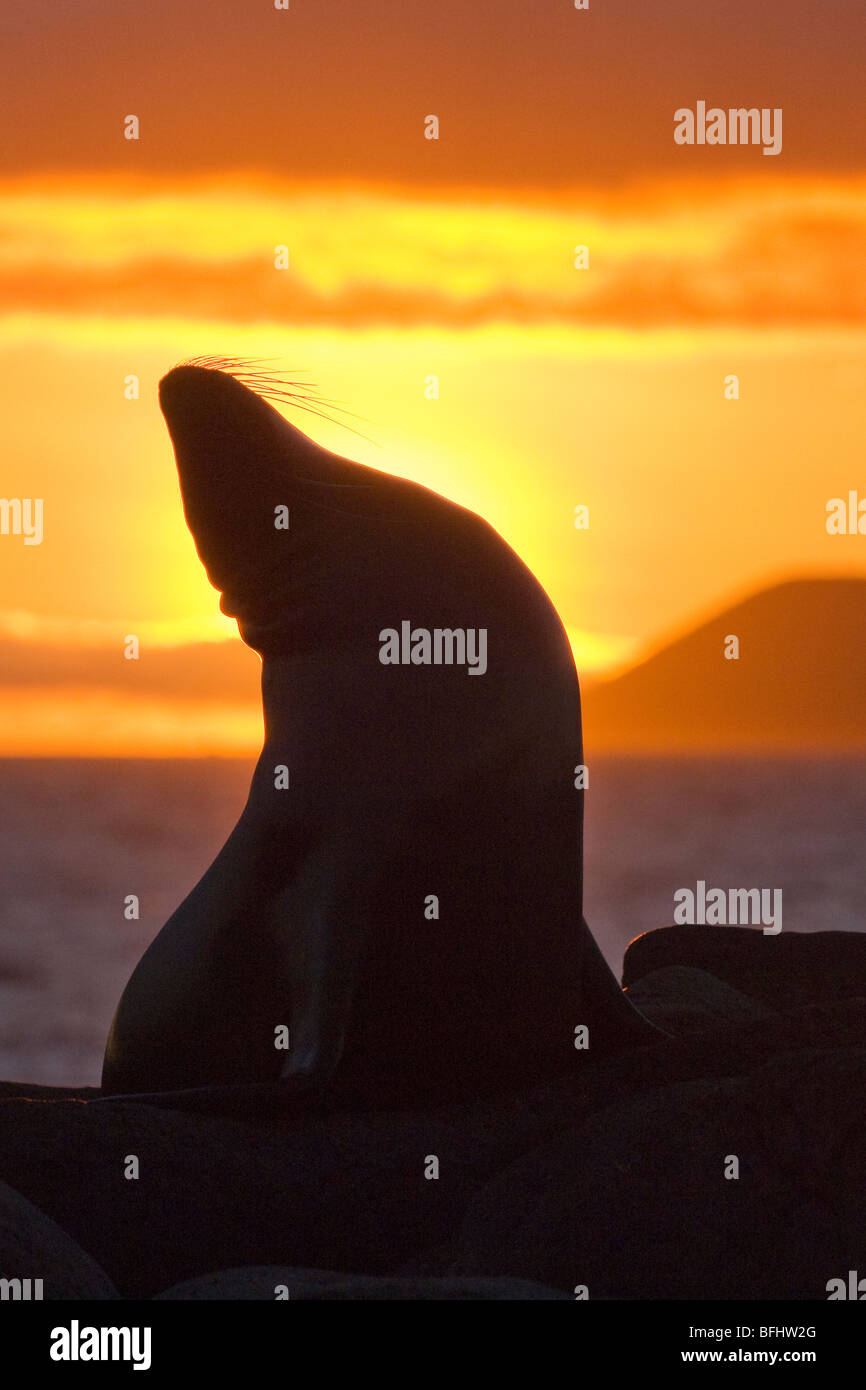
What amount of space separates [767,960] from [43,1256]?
5229 mm

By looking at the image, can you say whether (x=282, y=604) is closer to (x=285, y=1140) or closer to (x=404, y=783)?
(x=404, y=783)

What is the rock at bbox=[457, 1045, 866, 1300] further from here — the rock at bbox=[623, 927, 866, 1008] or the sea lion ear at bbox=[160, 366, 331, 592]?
the rock at bbox=[623, 927, 866, 1008]

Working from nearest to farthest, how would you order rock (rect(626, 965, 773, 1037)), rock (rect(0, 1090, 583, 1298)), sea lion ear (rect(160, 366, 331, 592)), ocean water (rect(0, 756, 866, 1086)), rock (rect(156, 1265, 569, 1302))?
rock (rect(156, 1265, 569, 1302)) → rock (rect(0, 1090, 583, 1298)) → sea lion ear (rect(160, 366, 331, 592)) → rock (rect(626, 965, 773, 1037)) → ocean water (rect(0, 756, 866, 1086))

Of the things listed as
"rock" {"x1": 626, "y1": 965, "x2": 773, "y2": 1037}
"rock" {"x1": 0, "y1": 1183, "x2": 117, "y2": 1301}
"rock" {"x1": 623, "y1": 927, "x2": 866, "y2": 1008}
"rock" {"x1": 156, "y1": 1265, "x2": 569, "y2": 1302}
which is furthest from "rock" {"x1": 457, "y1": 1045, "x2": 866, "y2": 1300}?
"rock" {"x1": 623, "y1": 927, "x2": 866, "y2": 1008}

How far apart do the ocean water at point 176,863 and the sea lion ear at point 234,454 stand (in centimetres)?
176

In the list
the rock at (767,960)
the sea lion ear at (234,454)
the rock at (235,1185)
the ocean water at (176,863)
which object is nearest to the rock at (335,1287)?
the rock at (235,1185)

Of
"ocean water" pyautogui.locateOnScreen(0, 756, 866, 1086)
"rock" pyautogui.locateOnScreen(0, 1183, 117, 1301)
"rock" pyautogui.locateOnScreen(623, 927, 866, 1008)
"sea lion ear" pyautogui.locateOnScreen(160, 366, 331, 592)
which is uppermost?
"ocean water" pyautogui.locateOnScreen(0, 756, 866, 1086)

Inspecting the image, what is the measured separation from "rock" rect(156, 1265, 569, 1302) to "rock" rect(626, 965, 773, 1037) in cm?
296

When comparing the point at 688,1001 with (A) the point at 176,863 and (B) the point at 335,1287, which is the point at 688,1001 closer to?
(B) the point at 335,1287

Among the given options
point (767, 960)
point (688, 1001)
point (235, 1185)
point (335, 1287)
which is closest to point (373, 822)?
point (235, 1185)

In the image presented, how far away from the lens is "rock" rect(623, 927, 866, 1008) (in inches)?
349

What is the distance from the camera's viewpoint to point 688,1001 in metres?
8.27

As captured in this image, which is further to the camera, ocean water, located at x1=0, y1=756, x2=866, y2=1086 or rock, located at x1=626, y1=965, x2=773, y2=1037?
ocean water, located at x1=0, y1=756, x2=866, y2=1086
